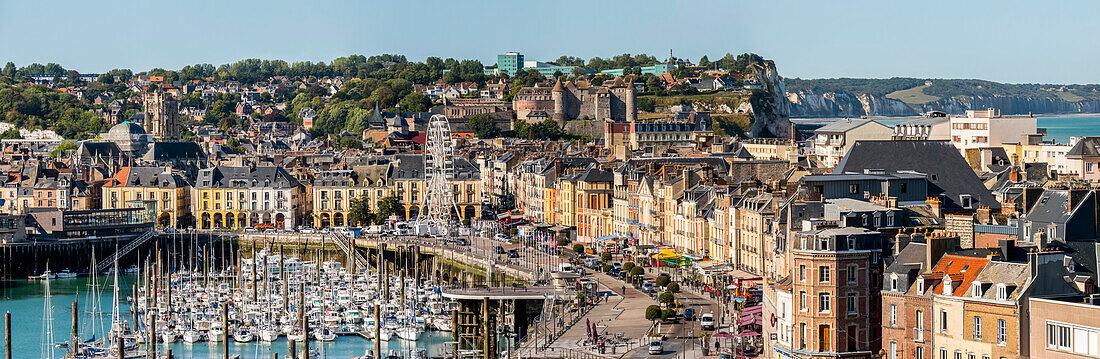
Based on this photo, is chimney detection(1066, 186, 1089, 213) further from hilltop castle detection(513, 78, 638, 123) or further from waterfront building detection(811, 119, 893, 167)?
hilltop castle detection(513, 78, 638, 123)

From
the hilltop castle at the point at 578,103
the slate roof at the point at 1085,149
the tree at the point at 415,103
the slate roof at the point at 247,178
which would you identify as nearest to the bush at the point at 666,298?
the slate roof at the point at 1085,149

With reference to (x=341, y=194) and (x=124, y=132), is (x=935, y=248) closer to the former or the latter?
(x=341, y=194)

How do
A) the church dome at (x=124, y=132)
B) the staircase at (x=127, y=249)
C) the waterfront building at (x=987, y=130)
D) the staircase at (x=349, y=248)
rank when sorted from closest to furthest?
the waterfront building at (x=987, y=130) → the staircase at (x=349, y=248) → the staircase at (x=127, y=249) → the church dome at (x=124, y=132)

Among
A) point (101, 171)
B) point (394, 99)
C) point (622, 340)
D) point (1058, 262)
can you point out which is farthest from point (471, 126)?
point (1058, 262)

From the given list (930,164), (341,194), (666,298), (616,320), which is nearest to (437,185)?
(341,194)

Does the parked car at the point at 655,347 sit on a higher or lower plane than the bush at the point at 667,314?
lower

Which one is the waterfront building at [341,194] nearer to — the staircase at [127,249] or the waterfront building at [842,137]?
the staircase at [127,249]
